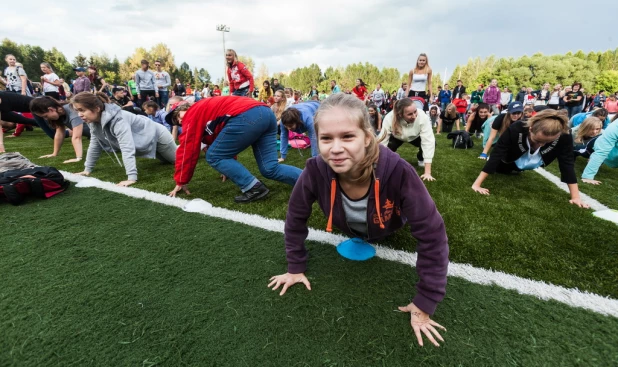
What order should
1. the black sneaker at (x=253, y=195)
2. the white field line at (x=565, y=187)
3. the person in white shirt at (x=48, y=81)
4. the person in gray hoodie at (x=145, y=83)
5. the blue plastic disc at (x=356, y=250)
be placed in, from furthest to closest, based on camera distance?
the person in gray hoodie at (x=145, y=83) < the person in white shirt at (x=48, y=81) < the black sneaker at (x=253, y=195) < the white field line at (x=565, y=187) < the blue plastic disc at (x=356, y=250)

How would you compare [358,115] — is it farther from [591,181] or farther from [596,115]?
[596,115]

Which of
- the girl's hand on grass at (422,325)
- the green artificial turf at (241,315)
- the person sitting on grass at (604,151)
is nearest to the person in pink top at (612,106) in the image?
the person sitting on grass at (604,151)

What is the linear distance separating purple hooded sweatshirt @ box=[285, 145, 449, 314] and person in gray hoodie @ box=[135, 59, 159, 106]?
10.9 m

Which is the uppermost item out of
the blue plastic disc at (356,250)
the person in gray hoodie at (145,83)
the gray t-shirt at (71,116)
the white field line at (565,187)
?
the person in gray hoodie at (145,83)

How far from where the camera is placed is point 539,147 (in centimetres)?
364

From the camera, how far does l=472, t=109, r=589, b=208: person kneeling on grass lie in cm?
322

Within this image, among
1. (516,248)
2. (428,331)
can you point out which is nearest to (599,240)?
(516,248)

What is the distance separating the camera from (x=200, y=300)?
178 cm

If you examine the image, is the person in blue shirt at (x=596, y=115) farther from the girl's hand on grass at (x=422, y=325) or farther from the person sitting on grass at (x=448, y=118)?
the girl's hand on grass at (x=422, y=325)

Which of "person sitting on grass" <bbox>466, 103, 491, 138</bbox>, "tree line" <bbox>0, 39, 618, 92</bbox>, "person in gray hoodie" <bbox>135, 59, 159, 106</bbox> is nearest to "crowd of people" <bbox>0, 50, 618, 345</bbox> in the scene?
"person sitting on grass" <bbox>466, 103, 491, 138</bbox>

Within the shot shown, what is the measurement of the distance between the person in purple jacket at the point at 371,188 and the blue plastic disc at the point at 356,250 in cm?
55

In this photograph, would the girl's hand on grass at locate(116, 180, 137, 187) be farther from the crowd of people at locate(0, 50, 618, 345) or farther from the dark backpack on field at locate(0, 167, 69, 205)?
the dark backpack on field at locate(0, 167, 69, 205)

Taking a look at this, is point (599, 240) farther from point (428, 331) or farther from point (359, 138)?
point (359, 138)

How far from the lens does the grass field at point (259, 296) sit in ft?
4.66
